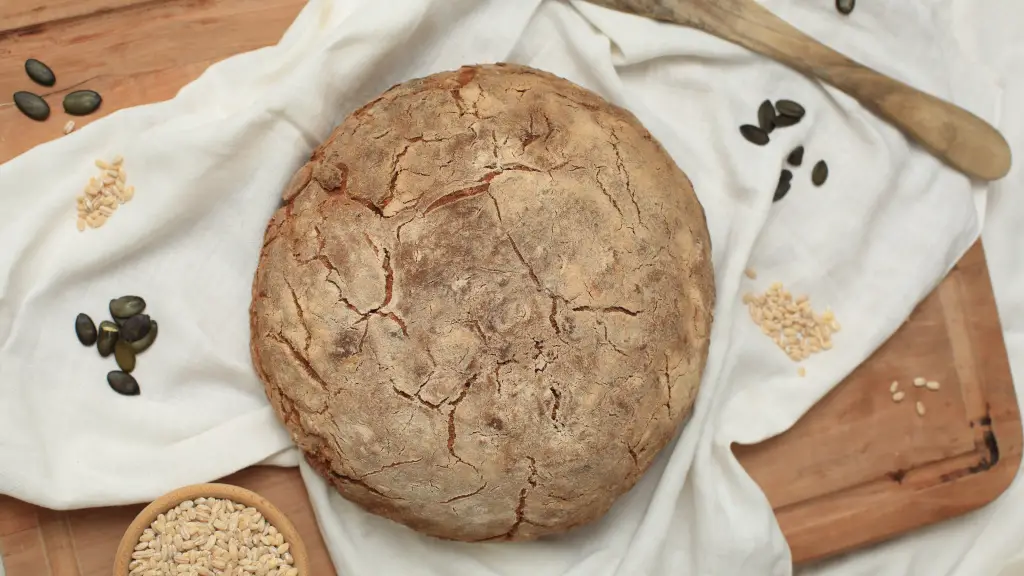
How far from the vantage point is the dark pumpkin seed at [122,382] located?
1.93 m

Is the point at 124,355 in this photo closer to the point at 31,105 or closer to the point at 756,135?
the point at 31,105

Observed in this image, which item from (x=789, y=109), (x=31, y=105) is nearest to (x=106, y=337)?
(x=31, y=105)

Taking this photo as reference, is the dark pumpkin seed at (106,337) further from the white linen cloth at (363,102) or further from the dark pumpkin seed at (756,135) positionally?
the dark pumpkin seed at (756,135)

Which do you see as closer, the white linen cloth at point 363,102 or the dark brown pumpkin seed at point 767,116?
the white linen cloth at point 363,102

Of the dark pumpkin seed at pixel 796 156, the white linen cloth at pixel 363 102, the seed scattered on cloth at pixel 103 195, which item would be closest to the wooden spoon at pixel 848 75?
the white linen cloth at pixel 363 102

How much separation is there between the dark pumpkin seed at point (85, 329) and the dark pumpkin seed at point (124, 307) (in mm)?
53

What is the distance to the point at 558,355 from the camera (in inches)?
65.7

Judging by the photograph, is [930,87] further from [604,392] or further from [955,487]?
[604,392]

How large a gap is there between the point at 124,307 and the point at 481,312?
885mm

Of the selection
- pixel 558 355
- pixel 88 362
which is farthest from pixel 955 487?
pixel 88 362

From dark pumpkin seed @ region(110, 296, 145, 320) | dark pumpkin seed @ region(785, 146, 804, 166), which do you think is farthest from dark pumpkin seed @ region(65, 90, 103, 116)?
dark pumpkin seed @ region(785, 146, 804, 166)

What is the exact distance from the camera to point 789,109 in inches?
86.0

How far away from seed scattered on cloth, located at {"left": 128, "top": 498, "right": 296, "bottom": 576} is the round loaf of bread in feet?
0.71

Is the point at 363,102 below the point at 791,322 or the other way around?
the other way around
